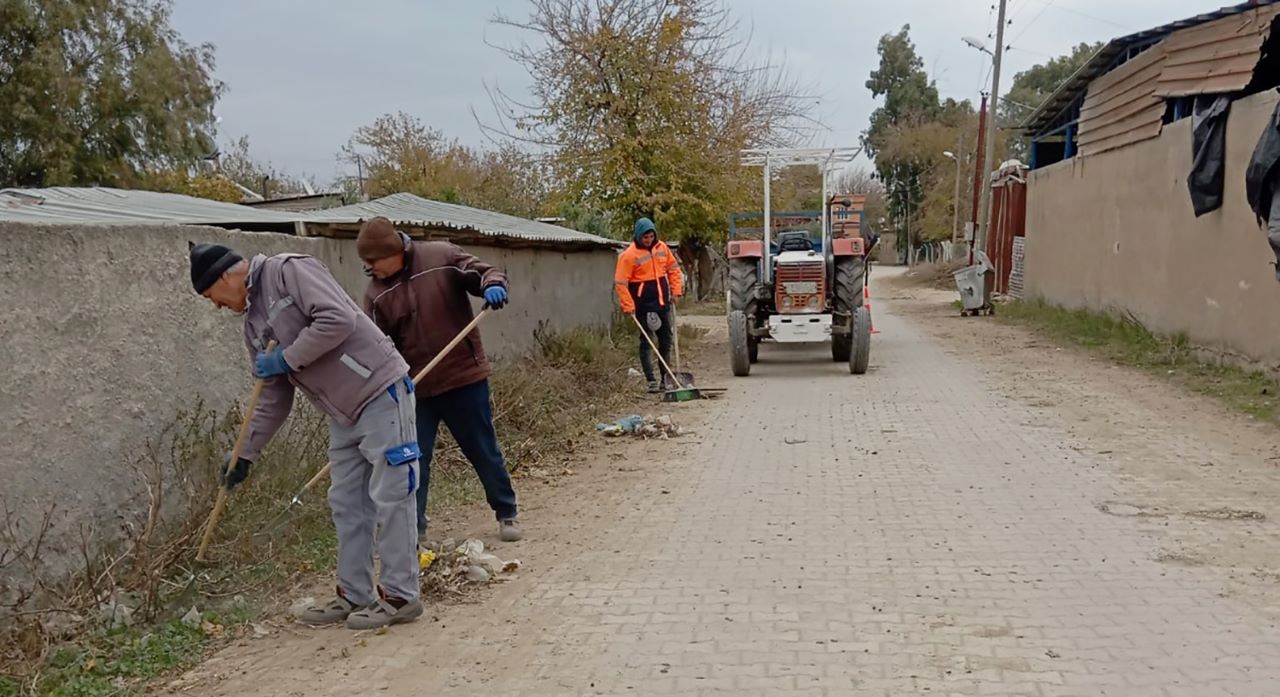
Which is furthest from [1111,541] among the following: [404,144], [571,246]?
[404,144]

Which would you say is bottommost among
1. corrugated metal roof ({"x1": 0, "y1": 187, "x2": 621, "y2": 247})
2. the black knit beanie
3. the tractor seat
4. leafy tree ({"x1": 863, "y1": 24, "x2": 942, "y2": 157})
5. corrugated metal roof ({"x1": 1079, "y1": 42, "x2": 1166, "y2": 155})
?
the tractor seat

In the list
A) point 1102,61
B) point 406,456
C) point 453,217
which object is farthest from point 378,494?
point 1102,61

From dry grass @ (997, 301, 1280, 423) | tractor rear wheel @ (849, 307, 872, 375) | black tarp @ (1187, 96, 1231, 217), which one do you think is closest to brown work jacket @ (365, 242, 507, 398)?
dry grass @ (997, 301, 1280, 423)

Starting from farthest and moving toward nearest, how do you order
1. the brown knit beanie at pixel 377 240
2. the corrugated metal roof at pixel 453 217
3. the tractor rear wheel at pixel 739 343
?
the tractor rear wheel at pixel 739 343 → the corrugated metal roof at pixel 453 217 → the brown knit beanie at pixel 377 240

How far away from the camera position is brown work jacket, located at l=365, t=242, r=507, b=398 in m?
5.21

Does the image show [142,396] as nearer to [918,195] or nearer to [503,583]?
[503,583]

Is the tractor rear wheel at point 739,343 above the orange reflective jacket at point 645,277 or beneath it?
beneath

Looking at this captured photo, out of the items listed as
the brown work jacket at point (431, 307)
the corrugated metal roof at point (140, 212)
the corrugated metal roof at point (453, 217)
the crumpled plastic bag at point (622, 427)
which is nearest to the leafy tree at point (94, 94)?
the corrugated metal roof at point (453, 217)

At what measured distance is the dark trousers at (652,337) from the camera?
36.2 ft

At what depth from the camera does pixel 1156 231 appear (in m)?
13.2

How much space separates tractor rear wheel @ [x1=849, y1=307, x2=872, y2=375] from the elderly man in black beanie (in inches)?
329

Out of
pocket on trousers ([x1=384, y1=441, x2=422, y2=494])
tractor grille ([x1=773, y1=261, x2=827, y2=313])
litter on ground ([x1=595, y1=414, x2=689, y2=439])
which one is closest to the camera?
pocket on trousers ([x1=384, y1=441, x2=422, y2=494])

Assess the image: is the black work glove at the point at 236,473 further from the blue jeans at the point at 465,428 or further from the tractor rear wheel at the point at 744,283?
the tractor rear wheel at the point at 744,283

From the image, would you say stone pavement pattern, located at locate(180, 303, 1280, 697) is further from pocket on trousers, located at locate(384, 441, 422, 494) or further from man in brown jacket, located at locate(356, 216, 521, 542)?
man in brown jacket, located at locate(356, 216, 521, 542)
